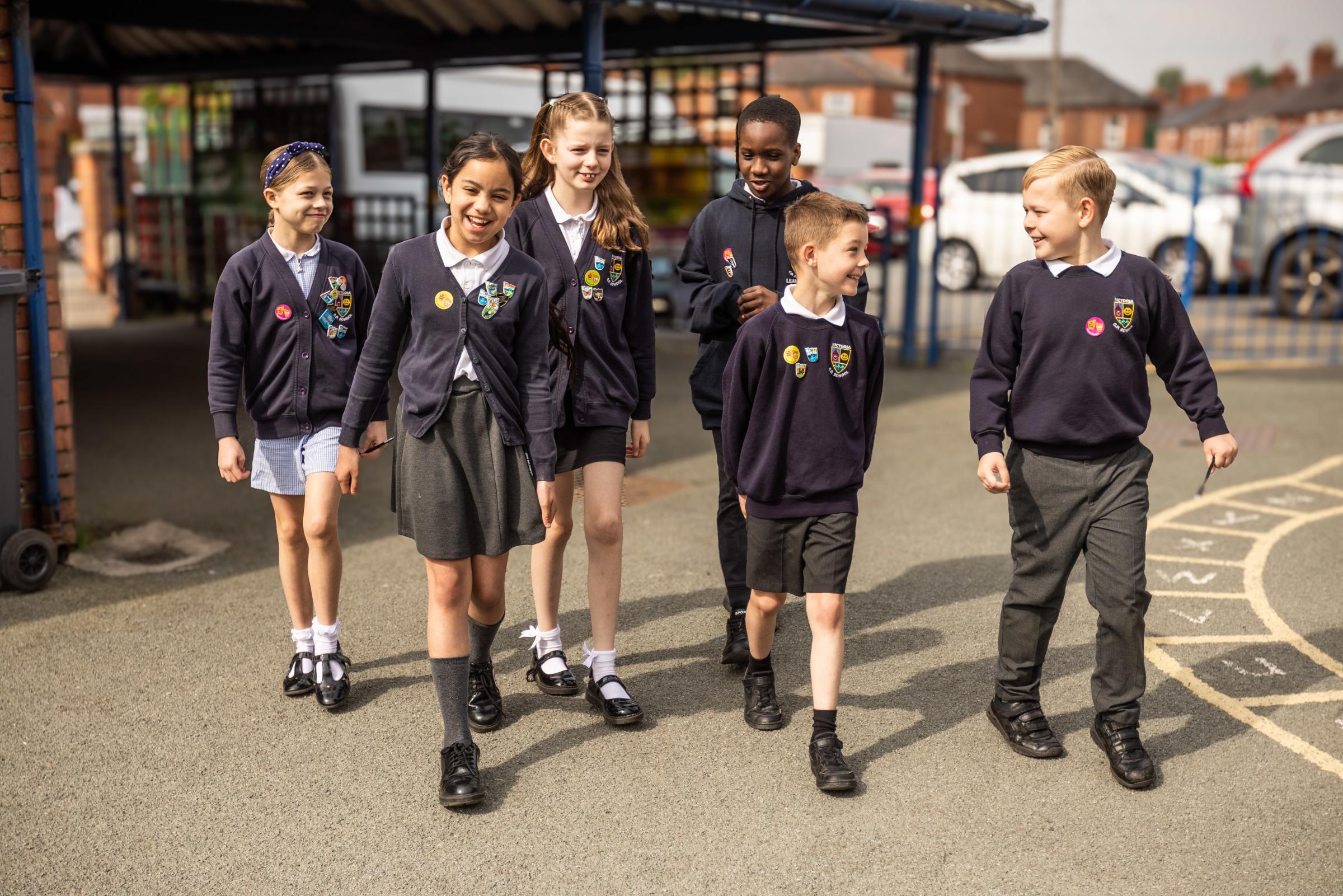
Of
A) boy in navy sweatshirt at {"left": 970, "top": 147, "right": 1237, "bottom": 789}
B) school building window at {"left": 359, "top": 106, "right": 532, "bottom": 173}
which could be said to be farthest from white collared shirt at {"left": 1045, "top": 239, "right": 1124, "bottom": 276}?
school building window at {"left": 359, "top": 106, "right": 532, "bottom": 173}

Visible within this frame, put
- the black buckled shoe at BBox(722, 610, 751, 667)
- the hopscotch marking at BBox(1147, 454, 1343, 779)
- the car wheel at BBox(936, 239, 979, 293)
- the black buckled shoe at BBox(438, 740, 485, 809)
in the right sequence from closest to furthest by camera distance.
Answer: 1. the black buckled shoe at BBox(438, 740, 485, 809)
2. the hopscotch marking at BBox(1147, 454, 1343, 779)
3. the black buckled shoe at BBox(722, 610, 751, 667)
4. the car wheel at BBox(936, 239, 979, 293)

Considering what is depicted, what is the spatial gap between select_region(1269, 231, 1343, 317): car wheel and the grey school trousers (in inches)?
451

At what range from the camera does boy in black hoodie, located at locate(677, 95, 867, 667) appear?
13.6 feet

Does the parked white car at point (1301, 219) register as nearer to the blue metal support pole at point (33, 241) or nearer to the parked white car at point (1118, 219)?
the parked white car at point (1118, 219)

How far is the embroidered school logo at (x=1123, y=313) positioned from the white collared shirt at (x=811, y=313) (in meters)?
0.74

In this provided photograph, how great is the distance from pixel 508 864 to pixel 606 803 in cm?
40

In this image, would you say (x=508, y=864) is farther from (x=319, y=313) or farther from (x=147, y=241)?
(x=147, y=241)

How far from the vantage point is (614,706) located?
411 centimetres

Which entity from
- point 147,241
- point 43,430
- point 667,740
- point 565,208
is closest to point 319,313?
point 565,208

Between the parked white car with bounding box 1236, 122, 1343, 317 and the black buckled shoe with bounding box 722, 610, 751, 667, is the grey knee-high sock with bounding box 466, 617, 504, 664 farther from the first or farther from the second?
the parked white car with bounding box 1236, 122, 1343, 317

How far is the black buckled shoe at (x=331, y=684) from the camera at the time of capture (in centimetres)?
419

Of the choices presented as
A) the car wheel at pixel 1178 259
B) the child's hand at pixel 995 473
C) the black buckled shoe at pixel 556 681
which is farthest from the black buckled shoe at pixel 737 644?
the car wheel at pixel 1178 259

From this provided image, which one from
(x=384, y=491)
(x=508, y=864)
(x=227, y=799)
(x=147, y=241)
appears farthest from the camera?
(x=147, y=241)

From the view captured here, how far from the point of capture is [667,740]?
401 cm
